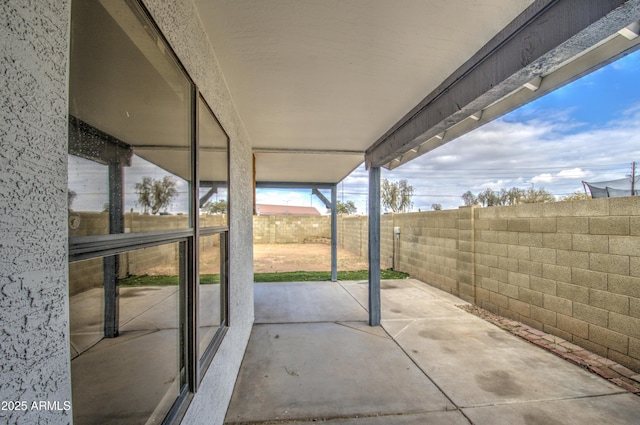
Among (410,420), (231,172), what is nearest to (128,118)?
(231,172)

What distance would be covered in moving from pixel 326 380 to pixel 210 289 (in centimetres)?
167

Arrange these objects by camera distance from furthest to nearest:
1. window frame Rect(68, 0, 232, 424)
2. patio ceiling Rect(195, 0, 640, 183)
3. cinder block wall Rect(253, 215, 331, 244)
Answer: cinder block wall Rect(253, 215, 331, 244) → patio ceiling Rect(195, 0, 640, 183) → window frame Rect(68, 0, 232, 424)

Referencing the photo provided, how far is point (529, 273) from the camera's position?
4.32 meters

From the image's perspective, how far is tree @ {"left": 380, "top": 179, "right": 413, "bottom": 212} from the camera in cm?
2439

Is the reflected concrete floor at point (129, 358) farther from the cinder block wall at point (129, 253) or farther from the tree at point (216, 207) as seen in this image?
the tree at point (216, 207)

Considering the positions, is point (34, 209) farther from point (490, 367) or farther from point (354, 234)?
point (354, 234)

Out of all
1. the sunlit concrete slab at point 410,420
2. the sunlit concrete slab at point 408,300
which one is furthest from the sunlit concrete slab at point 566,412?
the sunlit concrete slab at point 408,300

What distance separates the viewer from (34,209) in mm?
553

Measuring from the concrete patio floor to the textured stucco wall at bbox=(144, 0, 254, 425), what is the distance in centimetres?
42

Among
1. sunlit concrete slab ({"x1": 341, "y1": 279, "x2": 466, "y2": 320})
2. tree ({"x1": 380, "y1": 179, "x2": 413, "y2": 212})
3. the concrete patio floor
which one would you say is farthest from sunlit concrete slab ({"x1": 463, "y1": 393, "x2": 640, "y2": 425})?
tree ({"x1": 380, "y1": 179, "x2": 413, "y2": 212})

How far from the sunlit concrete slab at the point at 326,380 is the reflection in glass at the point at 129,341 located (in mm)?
1266

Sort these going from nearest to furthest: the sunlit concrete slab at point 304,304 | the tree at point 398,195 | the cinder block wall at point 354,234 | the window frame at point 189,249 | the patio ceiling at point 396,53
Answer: the window frame at point 189,249
the patio ceiling at point 396,53
the sunlit concrete slab at point 304,304
the cinder block wall at point 354,234
the tree at point 398,195

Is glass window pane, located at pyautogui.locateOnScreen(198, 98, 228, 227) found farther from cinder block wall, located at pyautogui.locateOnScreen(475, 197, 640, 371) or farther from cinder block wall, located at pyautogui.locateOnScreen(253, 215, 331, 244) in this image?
cinder block wall, located at pyautogui.locateOnScreen(253, 215, 331, 244)

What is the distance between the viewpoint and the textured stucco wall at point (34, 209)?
49 cm
